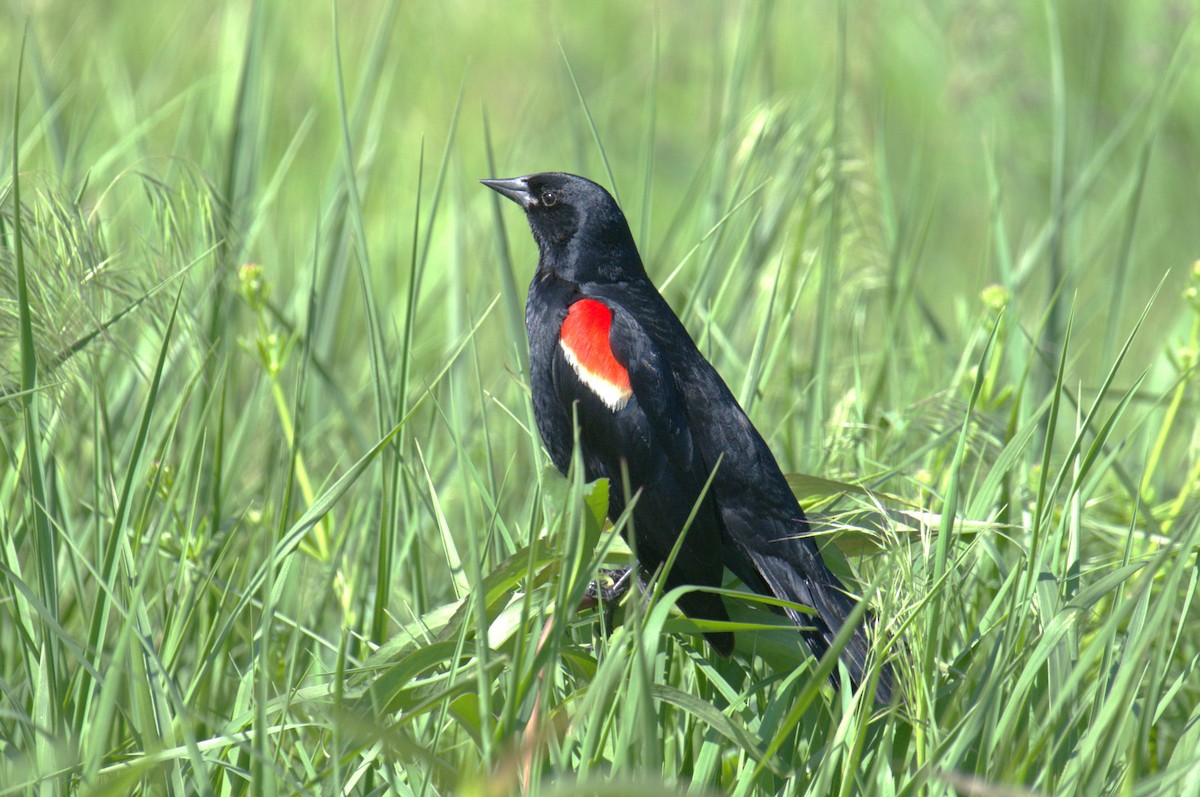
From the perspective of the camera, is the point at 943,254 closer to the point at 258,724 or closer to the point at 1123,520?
the point at 1123,520

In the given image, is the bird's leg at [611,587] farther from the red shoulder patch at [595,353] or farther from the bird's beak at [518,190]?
the bird's beak at [518,190]

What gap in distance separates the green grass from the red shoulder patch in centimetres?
15

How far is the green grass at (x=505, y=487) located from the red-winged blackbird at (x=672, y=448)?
0.29ft

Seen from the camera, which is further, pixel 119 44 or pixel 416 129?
pixel 416 129

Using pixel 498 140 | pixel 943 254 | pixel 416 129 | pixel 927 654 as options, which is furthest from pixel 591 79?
pixel 927 654

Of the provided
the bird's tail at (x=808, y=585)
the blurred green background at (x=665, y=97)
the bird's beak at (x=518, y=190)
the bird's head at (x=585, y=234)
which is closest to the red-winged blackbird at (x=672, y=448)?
the bird's tail at (x=808, y=585)

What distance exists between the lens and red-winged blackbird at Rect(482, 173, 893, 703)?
2012 millimetres

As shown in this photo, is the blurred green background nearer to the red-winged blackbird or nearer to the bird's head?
the bird's head

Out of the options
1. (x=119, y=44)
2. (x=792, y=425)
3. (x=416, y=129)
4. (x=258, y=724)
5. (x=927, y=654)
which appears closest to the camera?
(x=258, y=724)

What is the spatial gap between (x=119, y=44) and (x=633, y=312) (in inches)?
163

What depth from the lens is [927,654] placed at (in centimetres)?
149

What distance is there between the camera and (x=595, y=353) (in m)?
2.15

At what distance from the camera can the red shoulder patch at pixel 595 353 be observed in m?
2.11

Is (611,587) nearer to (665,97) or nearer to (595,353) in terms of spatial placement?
(595,353)
